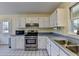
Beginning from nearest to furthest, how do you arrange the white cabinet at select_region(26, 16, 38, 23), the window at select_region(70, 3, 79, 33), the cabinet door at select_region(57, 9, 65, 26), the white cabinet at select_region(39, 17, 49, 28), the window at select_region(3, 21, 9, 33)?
the window at select_region(70, 3, 79, 33)
the cabinet door at select_region(57, 9, 65, 26)
the white cabinet at select_region(26, 16, 38, 23)
the white cabinet at select_region(39, 17, 49, 28)
the window at select_region(3, 21, 9, 33)

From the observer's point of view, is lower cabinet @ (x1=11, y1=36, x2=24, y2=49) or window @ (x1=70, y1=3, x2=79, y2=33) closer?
window @ (x1=70, y1=3, x2=79, y2=33)

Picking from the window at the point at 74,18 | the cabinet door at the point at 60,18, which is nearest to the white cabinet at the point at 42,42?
the cabinet door at the point at 60,18

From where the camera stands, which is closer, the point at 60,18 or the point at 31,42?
the point at 60,18

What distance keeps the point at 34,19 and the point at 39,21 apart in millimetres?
308

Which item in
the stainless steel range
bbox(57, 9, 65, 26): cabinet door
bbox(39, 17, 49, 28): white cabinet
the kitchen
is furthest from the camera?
bbox(39, 17, 49, 28): white cabinet

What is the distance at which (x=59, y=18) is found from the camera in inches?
185

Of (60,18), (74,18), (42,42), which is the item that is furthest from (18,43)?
(74,18)

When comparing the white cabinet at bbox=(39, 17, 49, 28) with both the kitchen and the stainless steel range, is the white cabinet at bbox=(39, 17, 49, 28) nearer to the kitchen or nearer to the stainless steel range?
the kitchen

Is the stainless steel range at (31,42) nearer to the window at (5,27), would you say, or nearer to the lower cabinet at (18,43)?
the lower cabinet at (18,43)

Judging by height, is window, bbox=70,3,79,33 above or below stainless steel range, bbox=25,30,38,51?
above

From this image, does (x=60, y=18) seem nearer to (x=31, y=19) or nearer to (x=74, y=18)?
(x=74, y=18)

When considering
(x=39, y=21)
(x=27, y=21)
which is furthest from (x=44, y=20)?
(x=27, y=21)

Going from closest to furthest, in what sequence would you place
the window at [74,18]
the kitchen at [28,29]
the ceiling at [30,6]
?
the window at [74,18] < the ceiling at [30,6] < the kitchen at [28,29]

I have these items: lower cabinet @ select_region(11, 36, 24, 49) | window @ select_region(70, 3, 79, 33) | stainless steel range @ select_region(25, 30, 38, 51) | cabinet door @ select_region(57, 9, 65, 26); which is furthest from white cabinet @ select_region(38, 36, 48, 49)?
window @ select_region(70, 3, 79, 33)
